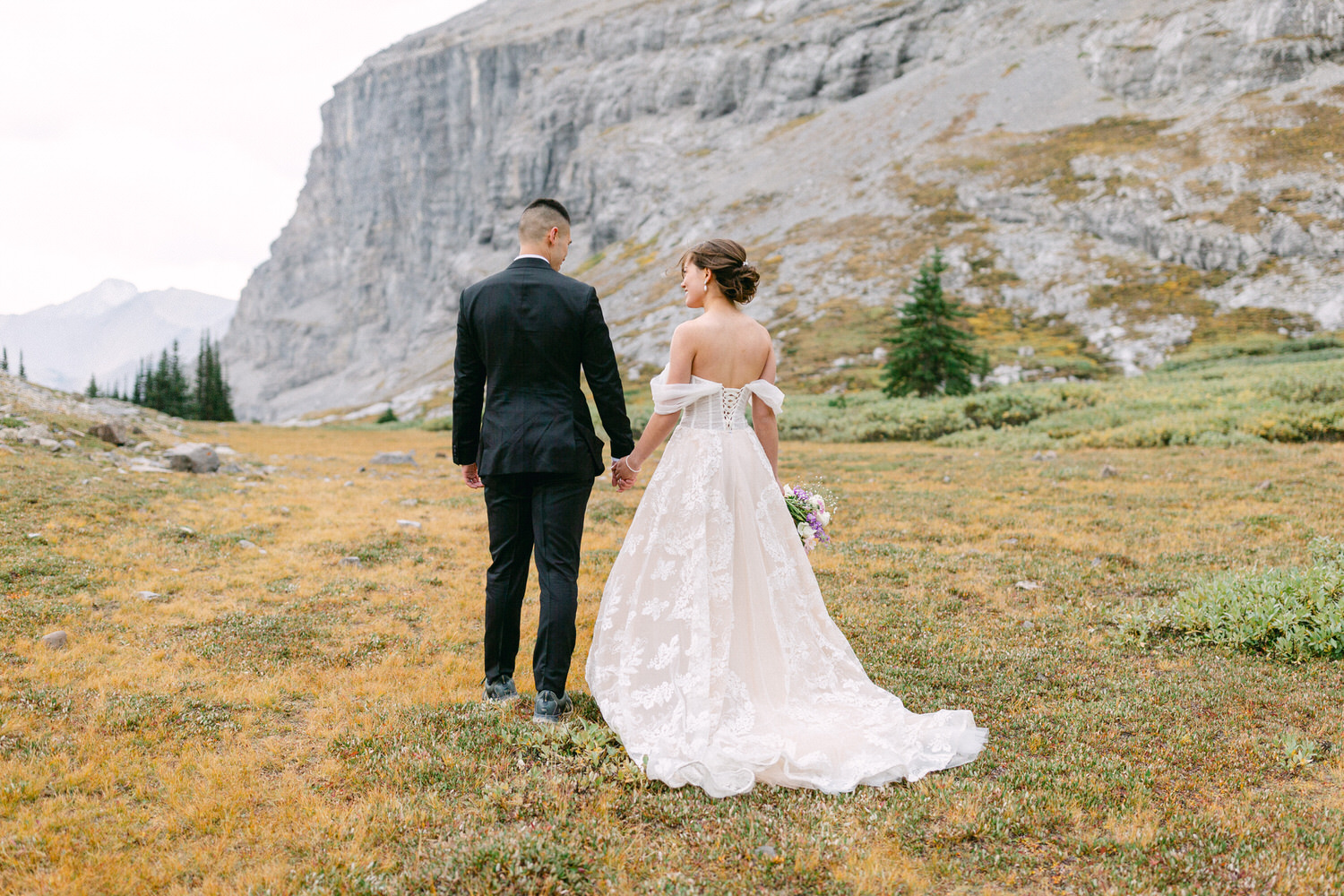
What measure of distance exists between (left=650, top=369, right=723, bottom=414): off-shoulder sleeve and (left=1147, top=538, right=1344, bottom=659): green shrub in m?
Answer: 5.40

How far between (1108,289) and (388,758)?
7445 centimetres

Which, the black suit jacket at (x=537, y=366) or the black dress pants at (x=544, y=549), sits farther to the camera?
the black dress pants at (x=544, y=549)

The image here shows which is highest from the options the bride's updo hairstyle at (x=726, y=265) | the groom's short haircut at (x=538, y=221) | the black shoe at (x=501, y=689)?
the groom's short haircut at (x=538, y=221)

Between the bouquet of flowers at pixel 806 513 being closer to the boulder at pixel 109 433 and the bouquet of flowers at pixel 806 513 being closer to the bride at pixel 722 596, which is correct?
the bride at pixel 722 596

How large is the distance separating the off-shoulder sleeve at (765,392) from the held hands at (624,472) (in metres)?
1.12

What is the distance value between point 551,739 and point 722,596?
1.56 m

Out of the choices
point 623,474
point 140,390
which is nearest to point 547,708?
point 623,474

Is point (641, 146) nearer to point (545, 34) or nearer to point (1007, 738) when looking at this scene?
point (545, 34)

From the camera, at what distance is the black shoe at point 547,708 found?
5625mm

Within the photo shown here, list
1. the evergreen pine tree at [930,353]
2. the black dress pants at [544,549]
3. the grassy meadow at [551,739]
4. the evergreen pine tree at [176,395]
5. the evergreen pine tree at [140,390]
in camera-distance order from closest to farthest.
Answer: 1. the grassy meadow at [551,739]
2. the black dress pants at [544,549]
3. the evergreen pine tree at [930,353]
4. the evergreen pine tree at [176,395]
5. the evergreen pine tree at [140,390]

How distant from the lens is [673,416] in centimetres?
620

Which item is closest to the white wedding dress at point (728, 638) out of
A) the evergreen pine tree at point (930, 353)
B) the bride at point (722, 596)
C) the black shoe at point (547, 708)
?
Result: the bride at point (722, 596)

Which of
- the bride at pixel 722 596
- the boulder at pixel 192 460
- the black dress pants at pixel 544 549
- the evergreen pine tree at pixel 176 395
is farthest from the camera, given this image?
the evergreen pine tree at pixel 176 395


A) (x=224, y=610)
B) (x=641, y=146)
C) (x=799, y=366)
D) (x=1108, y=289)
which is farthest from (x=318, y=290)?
(x=224, y=610)
